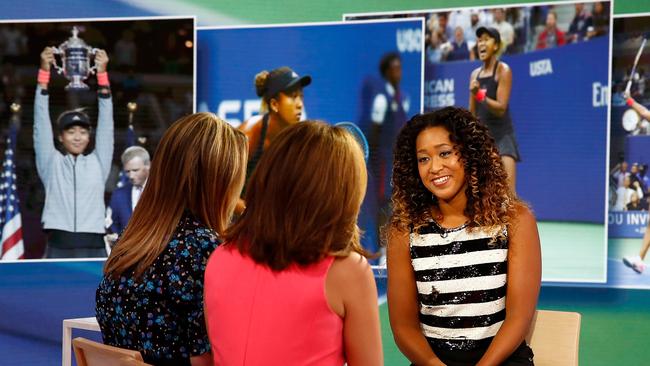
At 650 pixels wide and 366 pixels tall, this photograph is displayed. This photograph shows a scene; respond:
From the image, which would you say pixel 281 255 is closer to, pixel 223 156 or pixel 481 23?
pixel 223 156

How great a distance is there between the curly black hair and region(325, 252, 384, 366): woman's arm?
0.82m

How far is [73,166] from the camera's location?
13.8 feet

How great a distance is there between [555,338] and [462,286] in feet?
1.25

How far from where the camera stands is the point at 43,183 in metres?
4.18

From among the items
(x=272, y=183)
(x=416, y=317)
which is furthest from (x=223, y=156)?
(x=416, y=317)

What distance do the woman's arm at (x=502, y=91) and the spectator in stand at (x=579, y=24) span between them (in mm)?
340

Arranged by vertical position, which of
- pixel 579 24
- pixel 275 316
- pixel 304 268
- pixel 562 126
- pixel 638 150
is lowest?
pixel 275 316

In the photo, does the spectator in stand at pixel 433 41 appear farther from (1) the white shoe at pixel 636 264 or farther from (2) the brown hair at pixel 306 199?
(2) the brown hair at pixel 306 199

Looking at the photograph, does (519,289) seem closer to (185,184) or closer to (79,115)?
(185,184)

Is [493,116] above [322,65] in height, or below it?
below

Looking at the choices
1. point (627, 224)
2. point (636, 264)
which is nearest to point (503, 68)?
point (627, 224)

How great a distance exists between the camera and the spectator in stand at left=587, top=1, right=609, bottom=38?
3.73 metres

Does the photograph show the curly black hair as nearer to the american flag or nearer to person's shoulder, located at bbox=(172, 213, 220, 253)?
person's shoulder, located at bbox=(172, 213, 220, 253)

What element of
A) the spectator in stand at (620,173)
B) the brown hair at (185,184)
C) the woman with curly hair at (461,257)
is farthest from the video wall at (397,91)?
the brown hair at (185,184)
